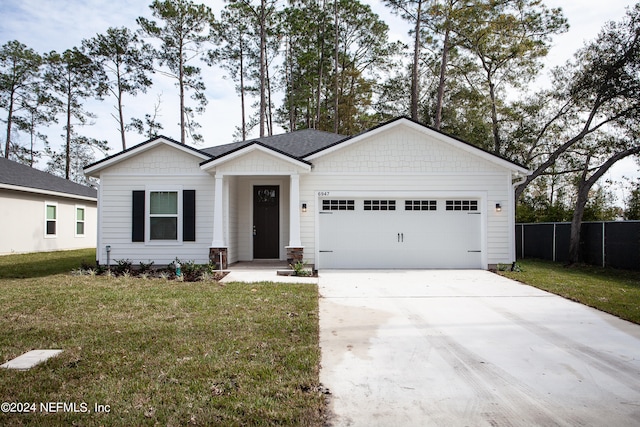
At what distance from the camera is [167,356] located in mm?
3945

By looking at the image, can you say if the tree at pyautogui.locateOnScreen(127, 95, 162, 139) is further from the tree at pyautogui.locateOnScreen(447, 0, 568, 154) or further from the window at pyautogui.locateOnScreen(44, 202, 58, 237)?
the tree at pyautogui.locateOnScreen(447, 0, 568, 154)

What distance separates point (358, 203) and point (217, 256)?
407 cm

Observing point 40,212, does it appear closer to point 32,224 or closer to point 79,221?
point 32,224

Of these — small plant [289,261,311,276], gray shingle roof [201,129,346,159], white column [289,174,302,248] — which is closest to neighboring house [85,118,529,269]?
white column [289,174,302,248]

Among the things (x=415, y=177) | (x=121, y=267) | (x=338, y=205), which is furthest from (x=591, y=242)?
(x=121, y=267)

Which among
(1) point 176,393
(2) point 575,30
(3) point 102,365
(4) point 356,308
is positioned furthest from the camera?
(2) point 575,30

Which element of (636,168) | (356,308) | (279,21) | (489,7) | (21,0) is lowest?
(356,308)

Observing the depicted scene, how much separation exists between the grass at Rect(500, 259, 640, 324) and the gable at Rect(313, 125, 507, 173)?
315 centimetres

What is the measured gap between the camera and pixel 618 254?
11.5 metres

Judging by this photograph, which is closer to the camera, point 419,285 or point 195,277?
point 419,285

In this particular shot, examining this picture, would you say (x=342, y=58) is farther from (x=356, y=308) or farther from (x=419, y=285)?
(x=356, y=308)

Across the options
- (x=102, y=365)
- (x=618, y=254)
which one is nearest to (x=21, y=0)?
(x=102, y=365)

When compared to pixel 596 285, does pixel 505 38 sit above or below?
above

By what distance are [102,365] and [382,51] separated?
25.1 meters
